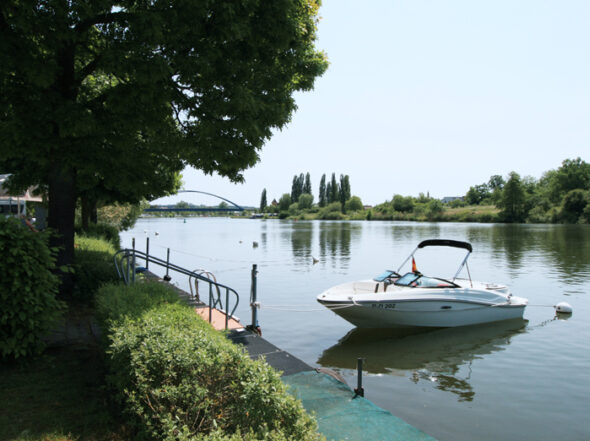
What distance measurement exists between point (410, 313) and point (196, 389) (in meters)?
10.2

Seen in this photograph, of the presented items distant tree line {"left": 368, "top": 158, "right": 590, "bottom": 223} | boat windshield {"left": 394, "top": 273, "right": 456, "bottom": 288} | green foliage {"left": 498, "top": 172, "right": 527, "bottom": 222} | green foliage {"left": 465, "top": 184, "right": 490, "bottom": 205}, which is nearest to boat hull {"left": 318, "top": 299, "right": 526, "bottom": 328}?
boat windshield {"left": 394, "top": 273, "right": 456, "bottom": 288}

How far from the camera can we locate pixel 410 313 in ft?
41.7

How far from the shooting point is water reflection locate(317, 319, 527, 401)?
1003 centimetres

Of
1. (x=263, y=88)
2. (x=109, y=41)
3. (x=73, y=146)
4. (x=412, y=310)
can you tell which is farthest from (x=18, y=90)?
(x=412, y=310)

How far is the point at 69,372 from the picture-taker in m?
5.87

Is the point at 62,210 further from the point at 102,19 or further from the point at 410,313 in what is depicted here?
the point at 410,313

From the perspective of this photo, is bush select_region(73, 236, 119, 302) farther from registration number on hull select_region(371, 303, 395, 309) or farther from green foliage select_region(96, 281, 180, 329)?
registration number on hull select_region(371, 303, 395, 309)

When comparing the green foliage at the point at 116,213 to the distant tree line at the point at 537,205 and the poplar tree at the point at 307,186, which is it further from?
the poplar tree at the point at 307,186

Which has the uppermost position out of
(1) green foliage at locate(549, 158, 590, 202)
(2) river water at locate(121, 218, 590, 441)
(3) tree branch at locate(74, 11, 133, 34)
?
(1) green foliage at locate(549, 158, 590, 202)

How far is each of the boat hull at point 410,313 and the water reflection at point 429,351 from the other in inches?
13.3

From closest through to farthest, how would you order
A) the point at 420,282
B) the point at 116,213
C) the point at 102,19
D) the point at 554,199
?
the point at 102,19, the point at 420,282, the point at 116,213, the point at 554,199

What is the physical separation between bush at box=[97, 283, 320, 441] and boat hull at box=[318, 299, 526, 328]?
814 cm

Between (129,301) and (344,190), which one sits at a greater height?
(344,190)

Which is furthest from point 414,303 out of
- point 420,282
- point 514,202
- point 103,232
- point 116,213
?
point 514,202
